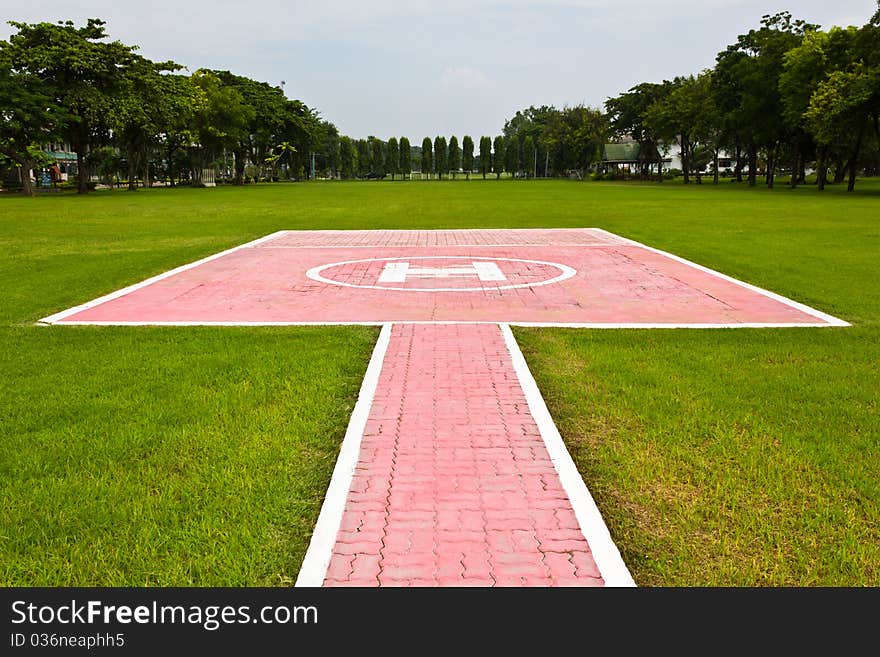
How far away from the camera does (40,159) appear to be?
45125 mm

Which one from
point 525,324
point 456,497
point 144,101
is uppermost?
point 144,101

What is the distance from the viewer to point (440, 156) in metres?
141

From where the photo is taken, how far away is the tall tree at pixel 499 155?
13762 centimetres

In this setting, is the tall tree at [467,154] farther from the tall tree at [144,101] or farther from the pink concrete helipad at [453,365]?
the pink concrete helipad at [453,365]

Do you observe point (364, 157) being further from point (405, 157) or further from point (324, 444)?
point (324, 444)

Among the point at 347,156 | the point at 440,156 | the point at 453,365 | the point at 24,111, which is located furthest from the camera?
the point at 440,156

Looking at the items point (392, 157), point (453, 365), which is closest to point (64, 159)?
point (392, 157)

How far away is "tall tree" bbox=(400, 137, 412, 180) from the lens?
138000 mm

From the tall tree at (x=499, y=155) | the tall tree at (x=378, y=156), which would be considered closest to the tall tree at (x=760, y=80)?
the tall tree at (x=499, y=155)

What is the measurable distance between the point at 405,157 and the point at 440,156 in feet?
22.8

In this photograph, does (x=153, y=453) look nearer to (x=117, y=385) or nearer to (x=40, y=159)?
(x=117, y=385)

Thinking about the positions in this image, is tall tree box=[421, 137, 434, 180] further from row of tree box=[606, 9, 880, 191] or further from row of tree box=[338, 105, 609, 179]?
row of tree box=[606, 9, 880, 191]

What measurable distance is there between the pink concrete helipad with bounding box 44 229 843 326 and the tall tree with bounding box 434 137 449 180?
127988mm
